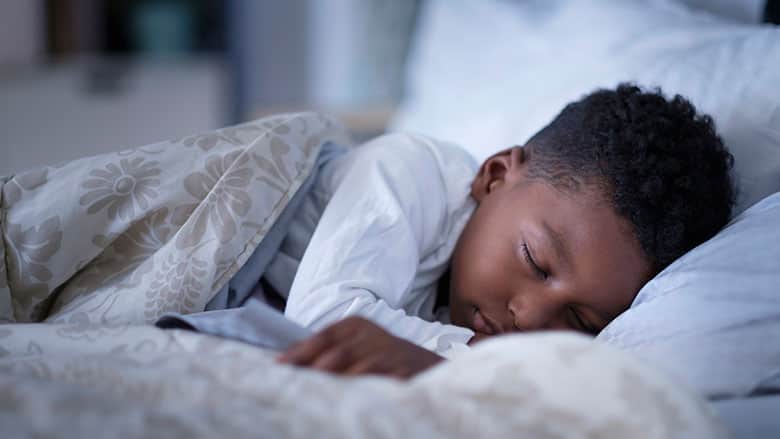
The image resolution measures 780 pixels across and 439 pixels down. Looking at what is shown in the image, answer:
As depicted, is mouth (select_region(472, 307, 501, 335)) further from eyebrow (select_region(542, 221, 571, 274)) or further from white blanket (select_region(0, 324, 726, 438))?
white blanket (select_region(0, 324, 726, 438))

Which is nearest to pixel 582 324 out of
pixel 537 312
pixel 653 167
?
pixel 537 312

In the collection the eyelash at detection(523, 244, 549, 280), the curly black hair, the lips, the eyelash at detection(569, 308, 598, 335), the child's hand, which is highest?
the curly black hair

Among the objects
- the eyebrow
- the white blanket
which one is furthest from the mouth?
the white blanket

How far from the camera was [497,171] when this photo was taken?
0.99 m

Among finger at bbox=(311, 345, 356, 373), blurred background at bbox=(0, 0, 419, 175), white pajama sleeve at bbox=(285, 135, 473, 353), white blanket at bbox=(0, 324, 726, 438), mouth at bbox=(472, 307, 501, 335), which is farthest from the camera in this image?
blurred background at bbox=(0, 0, 419, 175)

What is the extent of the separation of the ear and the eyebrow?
0.13 metres

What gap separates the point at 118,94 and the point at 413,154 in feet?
6.14

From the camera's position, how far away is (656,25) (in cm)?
126

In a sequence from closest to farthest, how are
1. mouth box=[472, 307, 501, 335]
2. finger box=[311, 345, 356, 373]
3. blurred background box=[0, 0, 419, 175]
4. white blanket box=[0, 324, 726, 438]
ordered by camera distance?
white blanket box=[0, 324, 726, 438] < finger box=[311, 345, 356, 373] < mouth box=[472, 307, 501, 335] < blurred background box=[0, 0, 419, 175]

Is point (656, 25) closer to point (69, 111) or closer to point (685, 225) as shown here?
point (685, 225)

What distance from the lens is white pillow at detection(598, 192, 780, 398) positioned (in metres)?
0.64

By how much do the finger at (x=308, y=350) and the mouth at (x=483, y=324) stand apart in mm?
342

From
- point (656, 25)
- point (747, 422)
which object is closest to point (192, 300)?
point (747, 422)

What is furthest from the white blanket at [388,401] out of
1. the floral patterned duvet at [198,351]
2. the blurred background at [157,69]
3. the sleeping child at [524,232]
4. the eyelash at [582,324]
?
the blurred background at [157,69]
